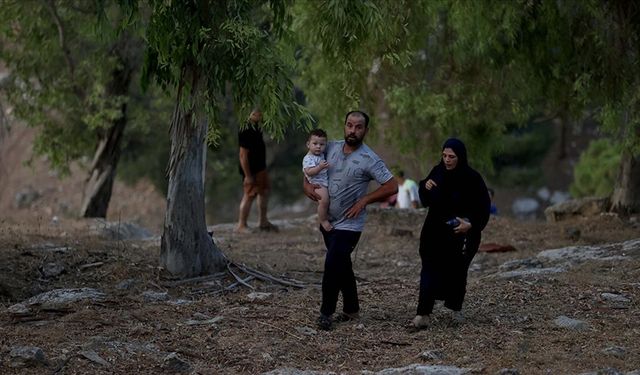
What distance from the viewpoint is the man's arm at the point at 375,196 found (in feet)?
29.0

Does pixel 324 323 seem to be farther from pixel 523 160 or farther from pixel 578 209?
pixel 523 160

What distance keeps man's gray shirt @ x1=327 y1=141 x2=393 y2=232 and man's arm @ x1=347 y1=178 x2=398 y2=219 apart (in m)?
0.04

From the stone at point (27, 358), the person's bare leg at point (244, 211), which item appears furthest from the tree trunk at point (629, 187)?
the stone at point (27, 358)

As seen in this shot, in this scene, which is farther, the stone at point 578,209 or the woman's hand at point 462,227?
the stone at point 578,209

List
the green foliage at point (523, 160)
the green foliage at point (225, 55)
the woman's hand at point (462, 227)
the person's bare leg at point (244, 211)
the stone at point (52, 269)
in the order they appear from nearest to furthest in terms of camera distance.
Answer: the woman's hand at point (462, 227), the green foliage at point (225, 55), the stone at point (52, 269), the person's bare leg at point (244, 211), the green foliage at point (523, 160)

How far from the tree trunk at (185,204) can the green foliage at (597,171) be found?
54.8ft

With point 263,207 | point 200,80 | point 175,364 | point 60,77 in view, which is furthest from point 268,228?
point 175,364

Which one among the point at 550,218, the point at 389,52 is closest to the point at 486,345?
the point at 389,52

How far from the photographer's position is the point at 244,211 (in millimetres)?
16203

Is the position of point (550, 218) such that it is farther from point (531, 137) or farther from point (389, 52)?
point (531, 137)

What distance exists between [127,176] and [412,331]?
2857cm

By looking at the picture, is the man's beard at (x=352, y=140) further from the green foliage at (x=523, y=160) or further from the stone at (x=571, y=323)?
the green foliage at (x=523, y=160)

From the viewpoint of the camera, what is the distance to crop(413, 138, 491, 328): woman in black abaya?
29.0 feet

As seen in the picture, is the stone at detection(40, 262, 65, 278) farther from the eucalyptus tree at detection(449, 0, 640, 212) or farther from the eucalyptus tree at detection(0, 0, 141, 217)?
the eucalyptus tree at detection(0, 0, 141, 217)
